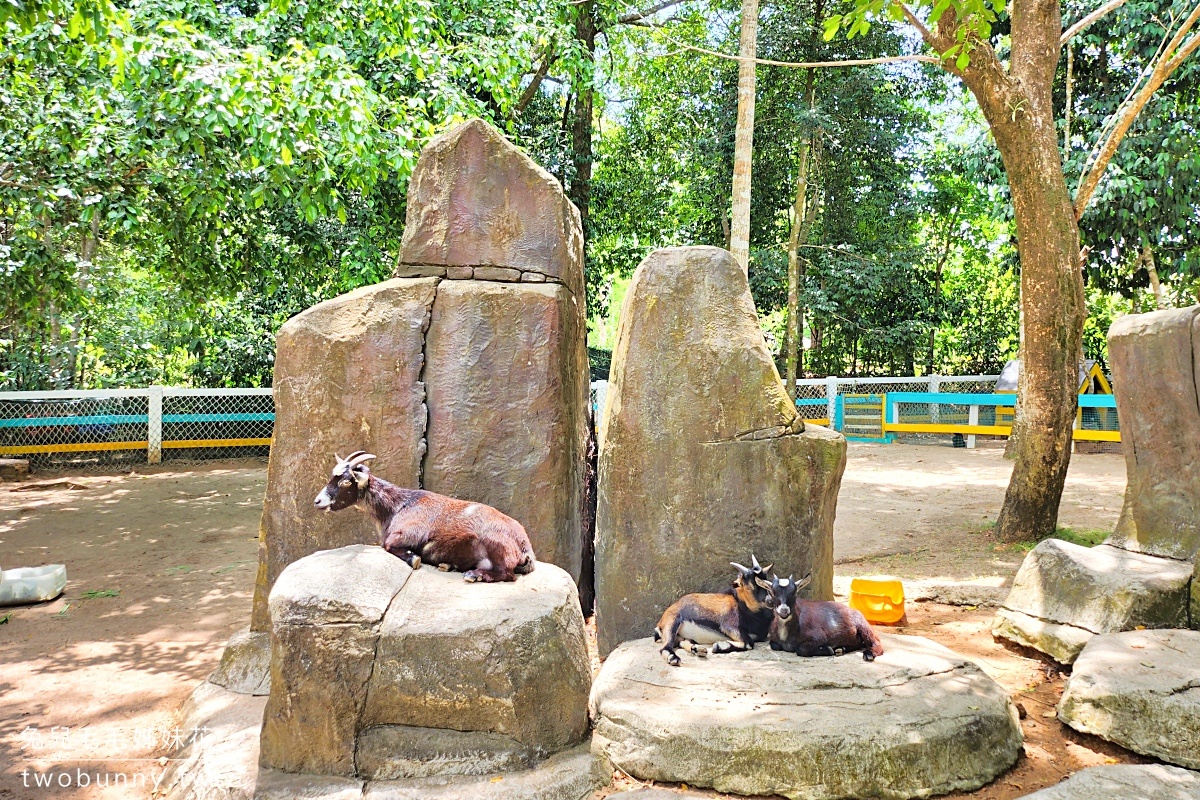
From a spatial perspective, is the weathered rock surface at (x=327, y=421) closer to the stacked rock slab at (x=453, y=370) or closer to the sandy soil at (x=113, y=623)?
the stacked rock slab at (x=453, y=370)

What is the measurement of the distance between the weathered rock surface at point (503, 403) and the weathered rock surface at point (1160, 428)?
365 centimetres

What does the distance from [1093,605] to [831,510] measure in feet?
5.82

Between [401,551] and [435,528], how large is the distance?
19cm

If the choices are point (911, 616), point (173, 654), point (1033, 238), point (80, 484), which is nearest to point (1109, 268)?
point (1033, 238)

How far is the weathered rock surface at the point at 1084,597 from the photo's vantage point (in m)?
4.71

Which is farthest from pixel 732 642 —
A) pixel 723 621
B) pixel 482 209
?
pixel 482 209

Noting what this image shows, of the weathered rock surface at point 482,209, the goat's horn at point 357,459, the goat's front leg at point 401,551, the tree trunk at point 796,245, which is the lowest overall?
the goat's front leg at point 401,551

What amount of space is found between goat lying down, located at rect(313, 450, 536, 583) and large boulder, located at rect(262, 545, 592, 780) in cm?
43

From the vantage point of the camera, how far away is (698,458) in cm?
444

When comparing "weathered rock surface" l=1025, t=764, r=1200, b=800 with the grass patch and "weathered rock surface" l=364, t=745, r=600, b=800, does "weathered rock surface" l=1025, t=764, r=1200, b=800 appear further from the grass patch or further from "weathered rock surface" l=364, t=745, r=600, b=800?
the grass patch

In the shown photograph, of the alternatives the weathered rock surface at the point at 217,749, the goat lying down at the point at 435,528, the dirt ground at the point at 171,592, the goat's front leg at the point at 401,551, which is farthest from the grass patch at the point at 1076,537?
the weathered rock surface at the point at 217,749

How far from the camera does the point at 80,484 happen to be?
453 inches

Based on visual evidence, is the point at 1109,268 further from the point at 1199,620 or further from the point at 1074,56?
the point at 1199,620

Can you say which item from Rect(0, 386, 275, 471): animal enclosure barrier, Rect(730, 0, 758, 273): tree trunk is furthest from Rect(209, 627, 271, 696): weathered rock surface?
Rect(0, 386, 275, 471): animal enclosure barrier
